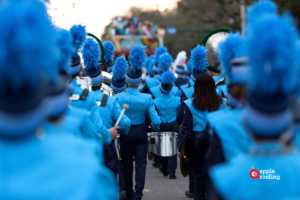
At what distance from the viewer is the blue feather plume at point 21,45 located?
1.84 m

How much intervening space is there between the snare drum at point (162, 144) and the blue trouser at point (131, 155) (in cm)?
86

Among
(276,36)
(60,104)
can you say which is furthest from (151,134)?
(276,36)

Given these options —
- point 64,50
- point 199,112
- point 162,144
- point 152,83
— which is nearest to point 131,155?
point 162,144

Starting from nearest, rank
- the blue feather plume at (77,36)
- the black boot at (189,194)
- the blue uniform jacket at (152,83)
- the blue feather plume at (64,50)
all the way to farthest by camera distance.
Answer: the blue feather plume at (64,50) < the blue feather plume at (77,36) < the black boot at (189,194) < the blue uniform jacket at (152,83)

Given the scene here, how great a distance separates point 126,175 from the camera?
23.1ft

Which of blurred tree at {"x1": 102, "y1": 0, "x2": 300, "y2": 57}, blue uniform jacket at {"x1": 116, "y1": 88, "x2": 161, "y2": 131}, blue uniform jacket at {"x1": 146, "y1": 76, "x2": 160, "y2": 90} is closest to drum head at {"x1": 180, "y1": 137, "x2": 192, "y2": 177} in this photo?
blue uniform jacket at {"x1": 116, "y1": 88, "x2": 161, "y2": 131}

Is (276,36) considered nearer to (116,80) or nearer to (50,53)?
(50,53)

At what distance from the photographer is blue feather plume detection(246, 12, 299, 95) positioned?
2.11 metres

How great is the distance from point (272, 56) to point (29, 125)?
1.19 metres

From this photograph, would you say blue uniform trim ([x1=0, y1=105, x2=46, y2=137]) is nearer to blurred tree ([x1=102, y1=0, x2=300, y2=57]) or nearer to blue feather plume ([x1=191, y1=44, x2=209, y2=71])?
blue feather plume ([x1=191, y1=44, x2=209, y2=71])

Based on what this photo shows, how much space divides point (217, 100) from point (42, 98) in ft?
14.0

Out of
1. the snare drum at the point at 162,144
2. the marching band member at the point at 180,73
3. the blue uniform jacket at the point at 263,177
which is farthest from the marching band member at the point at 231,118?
the marching band member at the point at 180,73

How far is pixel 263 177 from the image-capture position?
2344 millimetres

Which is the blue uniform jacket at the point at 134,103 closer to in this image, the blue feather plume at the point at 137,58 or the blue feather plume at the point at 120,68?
the blue feather plume at the point at 120,68
